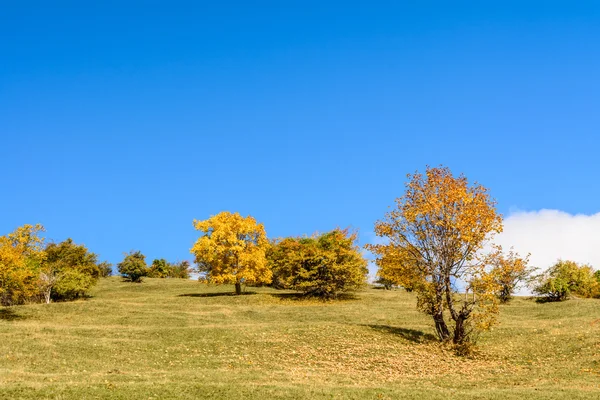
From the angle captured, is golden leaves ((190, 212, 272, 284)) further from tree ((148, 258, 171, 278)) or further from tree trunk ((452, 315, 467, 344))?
tree ((148, 258, 171, 278))

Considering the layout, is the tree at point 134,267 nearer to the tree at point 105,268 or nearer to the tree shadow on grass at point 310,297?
the tree at point 105,268

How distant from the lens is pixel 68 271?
243 feet

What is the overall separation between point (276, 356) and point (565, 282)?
62790 millimetres

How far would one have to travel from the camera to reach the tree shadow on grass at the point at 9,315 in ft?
173

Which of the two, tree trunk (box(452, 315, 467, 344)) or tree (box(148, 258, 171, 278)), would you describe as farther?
tree (box(148, 258, 171, 278))

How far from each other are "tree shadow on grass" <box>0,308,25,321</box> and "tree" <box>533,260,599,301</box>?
76068mm

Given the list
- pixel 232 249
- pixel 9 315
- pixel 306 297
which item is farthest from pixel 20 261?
pixel 306 297

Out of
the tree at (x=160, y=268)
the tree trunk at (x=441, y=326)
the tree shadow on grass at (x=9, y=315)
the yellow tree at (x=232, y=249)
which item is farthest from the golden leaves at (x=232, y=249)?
the tree at (x=160, y=268)

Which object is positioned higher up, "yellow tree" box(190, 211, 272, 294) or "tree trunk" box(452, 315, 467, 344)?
"yellow tree" box(190, 211, 272, 294)

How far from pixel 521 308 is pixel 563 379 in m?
42.5

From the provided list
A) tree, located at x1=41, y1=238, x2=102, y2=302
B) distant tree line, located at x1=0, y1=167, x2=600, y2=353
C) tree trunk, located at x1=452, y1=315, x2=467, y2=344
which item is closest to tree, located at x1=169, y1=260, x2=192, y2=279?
distant tree line, located at x1=0, y1=167, x2=600, y2=353

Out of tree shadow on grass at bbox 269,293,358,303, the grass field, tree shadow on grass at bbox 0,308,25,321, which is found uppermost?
tree shadow on grass at bbox 269,293,358,303

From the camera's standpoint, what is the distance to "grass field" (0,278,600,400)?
26781 mm

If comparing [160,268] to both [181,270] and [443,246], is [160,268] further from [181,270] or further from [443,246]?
[443,246]
